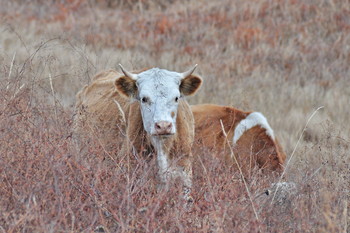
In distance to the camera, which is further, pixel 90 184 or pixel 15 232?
pixel 90 184

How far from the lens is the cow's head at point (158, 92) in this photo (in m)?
6.07

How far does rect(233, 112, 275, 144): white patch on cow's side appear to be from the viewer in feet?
28.6

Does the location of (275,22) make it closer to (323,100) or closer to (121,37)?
(121,37)

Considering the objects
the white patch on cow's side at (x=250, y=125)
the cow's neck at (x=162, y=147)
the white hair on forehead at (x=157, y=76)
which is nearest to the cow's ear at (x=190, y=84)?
the white hair on forehead at (x=157, y=76)

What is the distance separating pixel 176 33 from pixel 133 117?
1110 cm

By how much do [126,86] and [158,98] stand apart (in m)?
0.56

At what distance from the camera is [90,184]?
4.81 metres

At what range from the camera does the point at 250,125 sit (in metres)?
8.80

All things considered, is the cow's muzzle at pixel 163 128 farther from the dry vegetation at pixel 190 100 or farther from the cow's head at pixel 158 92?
the dry vegetation at pixel 190 100

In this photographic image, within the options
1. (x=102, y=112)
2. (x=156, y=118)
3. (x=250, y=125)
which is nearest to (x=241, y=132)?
(x=250, y=125)

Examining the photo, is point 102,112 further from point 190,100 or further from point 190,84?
point 190,100

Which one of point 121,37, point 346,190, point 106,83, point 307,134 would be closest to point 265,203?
point 346,190

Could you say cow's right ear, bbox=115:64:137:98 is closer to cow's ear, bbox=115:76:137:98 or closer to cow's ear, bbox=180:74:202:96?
cow's ear, bbox=115:76:137:98

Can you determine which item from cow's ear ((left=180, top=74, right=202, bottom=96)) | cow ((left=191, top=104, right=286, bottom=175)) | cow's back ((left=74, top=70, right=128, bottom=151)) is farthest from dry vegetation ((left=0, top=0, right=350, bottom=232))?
cow's ear ((left=180, top=74, right=202, bottom=96))
